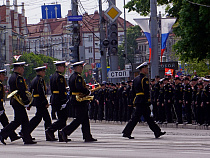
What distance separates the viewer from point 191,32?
3300cm

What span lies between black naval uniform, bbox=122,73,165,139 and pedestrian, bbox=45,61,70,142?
1.68 m

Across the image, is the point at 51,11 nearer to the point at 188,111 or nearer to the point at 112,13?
the point at 112,13

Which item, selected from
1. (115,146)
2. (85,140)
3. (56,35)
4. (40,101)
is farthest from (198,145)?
(56,35)

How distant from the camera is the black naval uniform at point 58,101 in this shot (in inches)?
604

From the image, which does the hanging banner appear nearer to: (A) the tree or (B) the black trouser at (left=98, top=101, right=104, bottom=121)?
(A) the tree

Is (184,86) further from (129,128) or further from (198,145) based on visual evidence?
(198,145)

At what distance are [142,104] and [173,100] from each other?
25.8 ft

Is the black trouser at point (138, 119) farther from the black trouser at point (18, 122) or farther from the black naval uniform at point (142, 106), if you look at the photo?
the black trouser at point (18, 122)

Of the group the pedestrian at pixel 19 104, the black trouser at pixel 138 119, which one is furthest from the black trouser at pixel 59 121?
the black trouser at pixel 138 119

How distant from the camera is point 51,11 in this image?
54.4 meters

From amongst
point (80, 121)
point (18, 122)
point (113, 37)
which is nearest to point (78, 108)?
point (80, 121)

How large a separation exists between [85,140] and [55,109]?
1.10m

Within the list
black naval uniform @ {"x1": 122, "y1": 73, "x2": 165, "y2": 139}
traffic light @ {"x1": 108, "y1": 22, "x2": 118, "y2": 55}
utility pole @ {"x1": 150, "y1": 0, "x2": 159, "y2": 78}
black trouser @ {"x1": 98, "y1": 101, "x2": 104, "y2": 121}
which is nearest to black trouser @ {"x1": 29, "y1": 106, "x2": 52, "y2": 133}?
black naval uniform @ {"x1": 122, "y1": 73, "x2": 165, "y2": 139}

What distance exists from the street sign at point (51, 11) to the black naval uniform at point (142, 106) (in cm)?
3717
